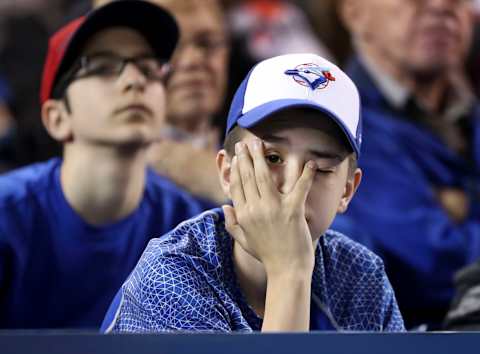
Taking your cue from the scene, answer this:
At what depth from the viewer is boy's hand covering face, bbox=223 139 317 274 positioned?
104 cm

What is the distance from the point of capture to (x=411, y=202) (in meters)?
2.48

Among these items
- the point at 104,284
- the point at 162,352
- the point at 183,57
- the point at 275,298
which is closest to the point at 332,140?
the point at 275,298

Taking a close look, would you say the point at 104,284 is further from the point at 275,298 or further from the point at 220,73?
the point at 275,298

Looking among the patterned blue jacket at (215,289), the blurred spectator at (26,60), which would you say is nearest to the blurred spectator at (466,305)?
the patterned blue jacket at (215,289)

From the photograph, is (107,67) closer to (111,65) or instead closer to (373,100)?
(111,65)

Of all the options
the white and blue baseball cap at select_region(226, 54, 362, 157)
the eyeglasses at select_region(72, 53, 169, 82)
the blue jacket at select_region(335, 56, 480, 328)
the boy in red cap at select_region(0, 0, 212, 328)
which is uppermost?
the white and blue baseball cap at select_region(226, 54, 362, 157)

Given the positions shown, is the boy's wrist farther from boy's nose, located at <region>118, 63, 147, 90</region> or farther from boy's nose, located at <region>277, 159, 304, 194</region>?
boy's nose, located at <region>118, 63, 147, 90</region>

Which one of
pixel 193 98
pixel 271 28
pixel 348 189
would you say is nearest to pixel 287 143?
pixel 348 189

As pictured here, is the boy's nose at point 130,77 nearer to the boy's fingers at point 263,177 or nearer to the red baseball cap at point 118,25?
the red baseball cap at point 118,25

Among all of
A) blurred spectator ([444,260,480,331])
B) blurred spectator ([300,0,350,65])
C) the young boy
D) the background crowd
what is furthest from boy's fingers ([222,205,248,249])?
blurred spectator ([300,0,350,65])

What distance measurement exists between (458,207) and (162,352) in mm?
1757

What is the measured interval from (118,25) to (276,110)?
816 mm

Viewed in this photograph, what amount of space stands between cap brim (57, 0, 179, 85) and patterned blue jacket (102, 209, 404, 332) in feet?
2.37

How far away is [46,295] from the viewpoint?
1.89 m
